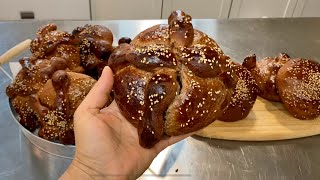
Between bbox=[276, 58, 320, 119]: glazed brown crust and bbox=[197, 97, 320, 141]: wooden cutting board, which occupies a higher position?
bbox=[276, 58, 320, 119]: glazed brown crust

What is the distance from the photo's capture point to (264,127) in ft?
4.09

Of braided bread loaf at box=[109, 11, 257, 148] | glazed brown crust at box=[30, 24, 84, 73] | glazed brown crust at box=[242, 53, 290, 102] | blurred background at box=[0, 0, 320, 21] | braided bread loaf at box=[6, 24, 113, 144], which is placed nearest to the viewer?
braided bread loaf at box=[109, 11, 257, 148]

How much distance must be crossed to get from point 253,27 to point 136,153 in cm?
121

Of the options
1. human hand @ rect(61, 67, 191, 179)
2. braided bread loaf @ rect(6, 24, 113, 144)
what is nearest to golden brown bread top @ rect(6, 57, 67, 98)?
braided bread loaf @ rect(6, 24, 113, 144)

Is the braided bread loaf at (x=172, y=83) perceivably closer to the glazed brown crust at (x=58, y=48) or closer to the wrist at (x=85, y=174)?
the wrist at (x=85, y=174)

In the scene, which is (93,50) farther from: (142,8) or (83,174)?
(142,8)

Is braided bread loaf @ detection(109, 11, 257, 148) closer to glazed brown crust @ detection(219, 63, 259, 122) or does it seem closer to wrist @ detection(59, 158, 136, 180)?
wrist @ detection(59, 158, 136, 180)

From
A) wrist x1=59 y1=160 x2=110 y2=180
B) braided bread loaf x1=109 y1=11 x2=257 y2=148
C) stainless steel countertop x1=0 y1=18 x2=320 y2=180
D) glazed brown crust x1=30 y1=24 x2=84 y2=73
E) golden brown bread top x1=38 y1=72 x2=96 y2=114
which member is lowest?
stainless steel countertop x1=0 y1=18 x2=320 y2=180

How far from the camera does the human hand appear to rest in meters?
0.90

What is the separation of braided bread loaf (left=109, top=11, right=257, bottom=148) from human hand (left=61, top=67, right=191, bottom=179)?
0.26 feet

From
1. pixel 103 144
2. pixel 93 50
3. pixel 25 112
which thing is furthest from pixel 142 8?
pixel 103 144

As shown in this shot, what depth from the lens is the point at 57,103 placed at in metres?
1.02

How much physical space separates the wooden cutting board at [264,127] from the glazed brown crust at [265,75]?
50 millimetres

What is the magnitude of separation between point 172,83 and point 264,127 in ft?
1.86
